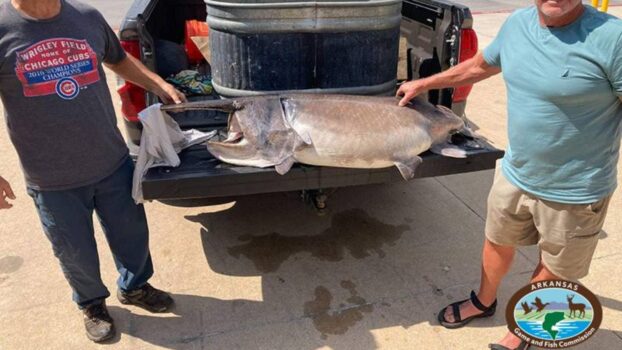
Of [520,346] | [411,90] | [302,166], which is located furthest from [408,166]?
[520,346]

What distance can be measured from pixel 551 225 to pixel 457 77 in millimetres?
915

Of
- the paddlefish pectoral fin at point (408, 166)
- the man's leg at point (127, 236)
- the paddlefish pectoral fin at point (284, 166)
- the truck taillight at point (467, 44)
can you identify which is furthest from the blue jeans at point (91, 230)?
the truck taillight at point (467, 44)

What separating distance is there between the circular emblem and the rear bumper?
51 centimetres

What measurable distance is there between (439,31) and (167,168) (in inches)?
79.9

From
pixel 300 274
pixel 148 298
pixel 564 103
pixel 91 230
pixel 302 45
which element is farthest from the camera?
pixel 300 274

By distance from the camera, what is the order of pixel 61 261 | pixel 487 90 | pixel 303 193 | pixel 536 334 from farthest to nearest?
pixel 487 90 → pixel 303 193 → pixel 61 261 → pixel 536 334

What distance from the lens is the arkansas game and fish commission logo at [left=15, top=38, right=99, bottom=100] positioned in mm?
2262

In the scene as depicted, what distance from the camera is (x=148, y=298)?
9.90 feet

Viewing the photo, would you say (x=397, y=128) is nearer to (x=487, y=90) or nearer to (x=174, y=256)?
(x=174, y=256)

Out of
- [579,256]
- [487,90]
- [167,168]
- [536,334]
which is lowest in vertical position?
[487,90]

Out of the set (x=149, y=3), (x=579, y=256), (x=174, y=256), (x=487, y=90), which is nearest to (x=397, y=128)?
(x=579, y=256)

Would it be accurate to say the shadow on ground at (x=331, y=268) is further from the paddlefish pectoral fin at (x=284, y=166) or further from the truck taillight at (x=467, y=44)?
the truck taillight at (x=467, y=44)

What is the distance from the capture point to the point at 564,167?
7.29 ft

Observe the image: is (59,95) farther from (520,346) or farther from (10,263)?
(520,346)
